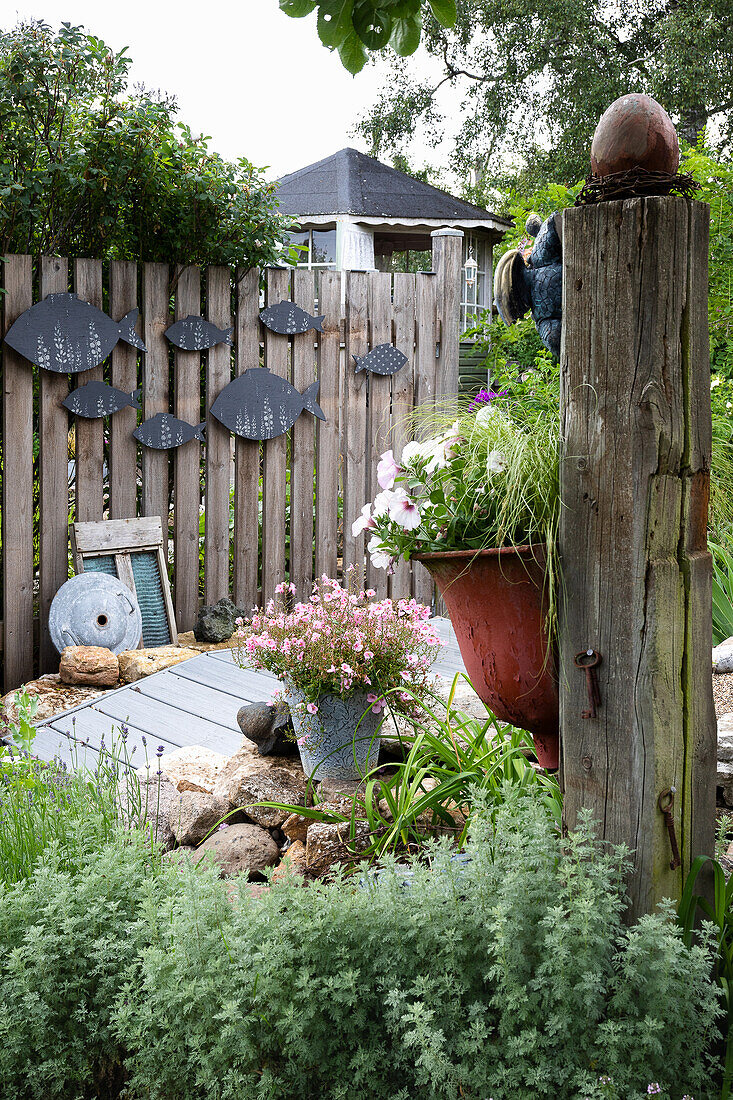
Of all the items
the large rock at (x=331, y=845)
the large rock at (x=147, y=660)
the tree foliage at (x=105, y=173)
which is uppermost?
the tree foliage at (x=105, y=173)

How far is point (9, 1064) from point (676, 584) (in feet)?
5.26

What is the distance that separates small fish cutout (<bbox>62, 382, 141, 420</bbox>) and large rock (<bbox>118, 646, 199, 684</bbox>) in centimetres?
126

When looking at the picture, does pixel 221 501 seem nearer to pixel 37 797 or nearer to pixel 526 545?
pixel 37 797

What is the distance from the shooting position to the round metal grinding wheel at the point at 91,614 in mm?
4547

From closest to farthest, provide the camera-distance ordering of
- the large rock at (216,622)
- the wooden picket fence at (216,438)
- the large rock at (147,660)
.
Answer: the large rock at (147,660) < the wooden picket fence at (216,438) < the large rock at (216,622)

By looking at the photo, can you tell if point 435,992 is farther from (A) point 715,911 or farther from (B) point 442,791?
(B) point 442,791

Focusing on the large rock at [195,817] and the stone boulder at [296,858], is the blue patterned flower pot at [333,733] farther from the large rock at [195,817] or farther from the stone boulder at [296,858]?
the stone boulder at [296,858]

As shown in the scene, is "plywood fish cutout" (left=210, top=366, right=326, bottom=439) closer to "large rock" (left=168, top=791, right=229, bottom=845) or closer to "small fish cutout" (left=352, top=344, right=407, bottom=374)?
"small fish cutout" (left=352, top=344, right=407, bottom=374)

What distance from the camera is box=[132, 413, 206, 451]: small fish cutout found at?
16.2ft

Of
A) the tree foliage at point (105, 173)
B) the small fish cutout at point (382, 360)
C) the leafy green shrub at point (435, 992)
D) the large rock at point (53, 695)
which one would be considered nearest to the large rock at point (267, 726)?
the large rock at point (53, 695)

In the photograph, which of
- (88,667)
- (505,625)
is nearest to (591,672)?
(505,625)

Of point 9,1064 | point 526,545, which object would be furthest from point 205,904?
point 526,545

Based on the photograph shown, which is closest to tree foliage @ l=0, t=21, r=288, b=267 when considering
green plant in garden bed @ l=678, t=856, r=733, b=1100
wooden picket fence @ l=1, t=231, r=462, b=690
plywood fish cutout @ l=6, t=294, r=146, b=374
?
wooden picket fence @ l=1, t=231, r=462, b=690

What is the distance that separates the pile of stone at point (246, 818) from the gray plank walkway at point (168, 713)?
36 centimetres
